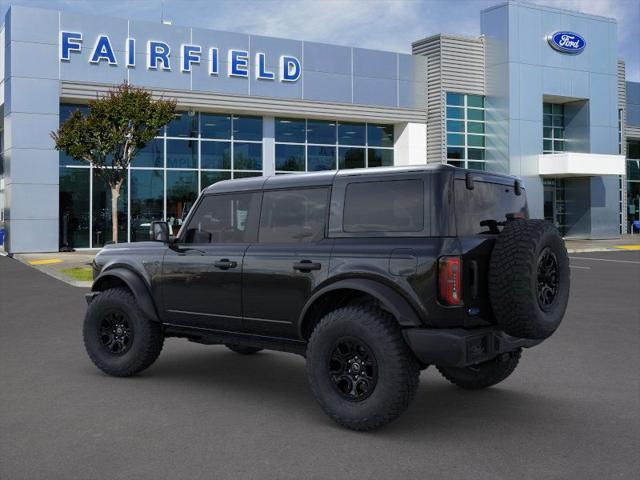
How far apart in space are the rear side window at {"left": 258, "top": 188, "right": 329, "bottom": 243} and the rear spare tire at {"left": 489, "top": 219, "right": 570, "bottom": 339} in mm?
1410

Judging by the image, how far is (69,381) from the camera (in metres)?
6.53

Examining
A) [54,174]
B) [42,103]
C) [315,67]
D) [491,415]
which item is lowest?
[491,415]

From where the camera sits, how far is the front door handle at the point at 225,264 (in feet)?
19.4

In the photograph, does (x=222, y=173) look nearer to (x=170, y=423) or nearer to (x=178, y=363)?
(x=178, y=363)

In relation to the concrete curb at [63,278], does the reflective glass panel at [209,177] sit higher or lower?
higher

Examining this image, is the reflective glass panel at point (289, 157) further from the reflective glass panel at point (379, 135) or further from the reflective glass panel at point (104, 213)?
the reflective glass panel at point (104, 213)

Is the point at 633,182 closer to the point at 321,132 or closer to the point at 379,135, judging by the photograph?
the point at 379,135

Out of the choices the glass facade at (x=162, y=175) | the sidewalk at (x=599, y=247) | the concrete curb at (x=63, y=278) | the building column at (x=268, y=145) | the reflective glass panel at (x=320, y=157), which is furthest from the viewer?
the reflective glass panel at (x=320, y=157)

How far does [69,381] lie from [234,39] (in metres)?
23.1

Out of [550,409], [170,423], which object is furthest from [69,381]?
[550,409]

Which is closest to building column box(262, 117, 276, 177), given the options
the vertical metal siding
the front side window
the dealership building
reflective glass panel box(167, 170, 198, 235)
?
the dealership building

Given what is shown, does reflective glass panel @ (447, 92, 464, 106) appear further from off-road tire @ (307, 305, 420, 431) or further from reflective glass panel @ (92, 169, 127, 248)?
off-road tire @ (307, 305, 420, 431)

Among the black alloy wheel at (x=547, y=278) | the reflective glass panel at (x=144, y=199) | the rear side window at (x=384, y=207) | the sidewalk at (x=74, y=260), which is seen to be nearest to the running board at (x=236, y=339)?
the rear side window at (x=384, y=207)

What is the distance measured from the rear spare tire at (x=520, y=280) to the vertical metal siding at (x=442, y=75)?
26719 mm
